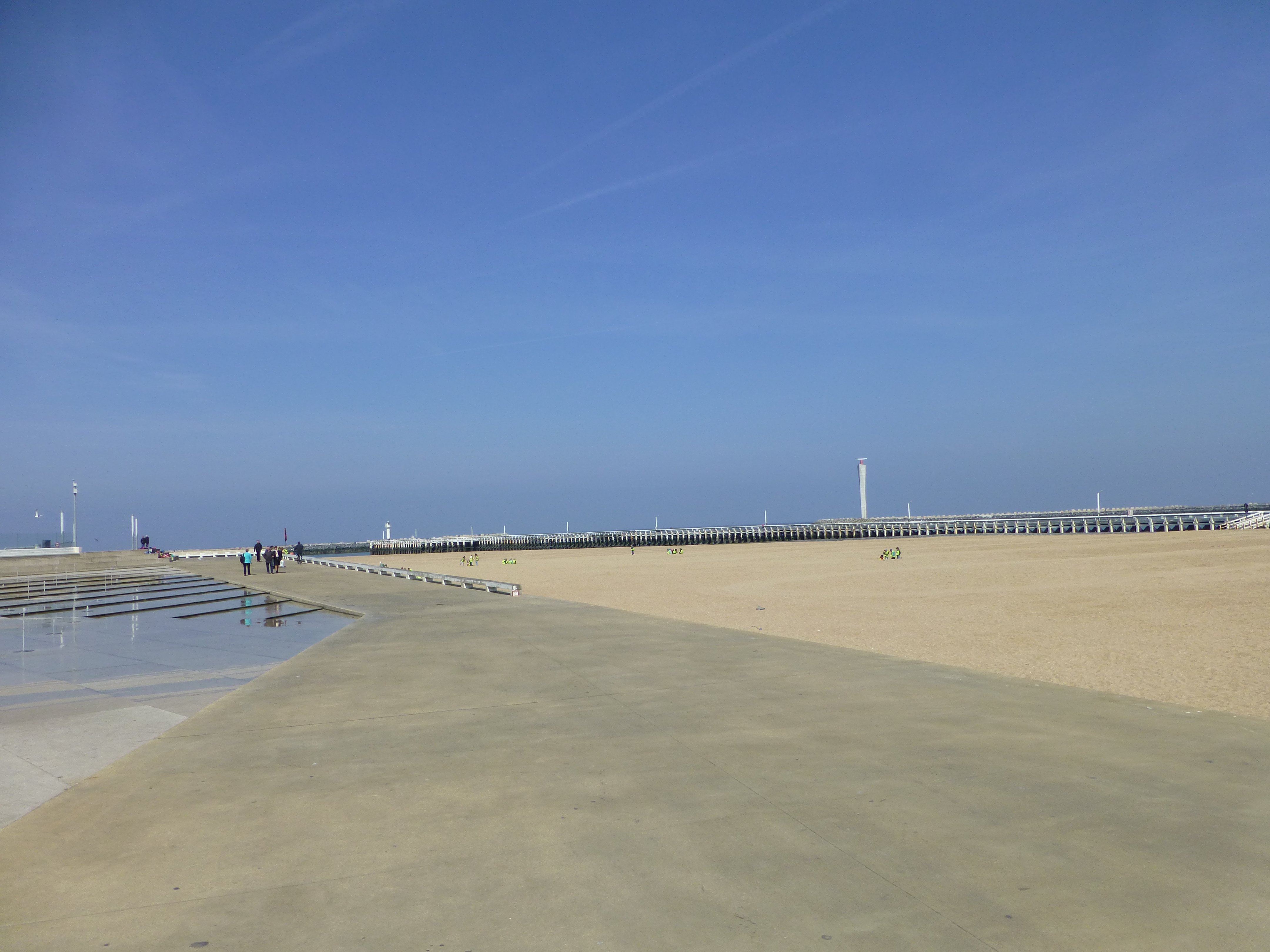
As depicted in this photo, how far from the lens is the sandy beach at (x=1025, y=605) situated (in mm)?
11594

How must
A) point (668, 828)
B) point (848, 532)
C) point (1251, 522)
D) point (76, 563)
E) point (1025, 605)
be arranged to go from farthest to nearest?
point (848, 532) < point (1251, 522) < point (76, 563) < point (1025, 605) < point (668, 828)

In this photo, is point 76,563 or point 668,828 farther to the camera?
point 76,563

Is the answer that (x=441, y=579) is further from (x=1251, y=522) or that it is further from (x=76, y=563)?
(x=1251, y=522)

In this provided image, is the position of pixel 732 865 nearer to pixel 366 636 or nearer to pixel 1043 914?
pixel 1043 914

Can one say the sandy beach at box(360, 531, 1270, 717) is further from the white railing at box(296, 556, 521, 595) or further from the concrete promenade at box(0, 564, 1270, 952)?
the concrete promenade at box(0, 564, 1270, 952)

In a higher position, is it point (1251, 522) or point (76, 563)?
point (1251, 522)

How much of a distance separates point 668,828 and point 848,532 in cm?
11734

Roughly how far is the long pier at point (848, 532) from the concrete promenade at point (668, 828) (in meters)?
80.5

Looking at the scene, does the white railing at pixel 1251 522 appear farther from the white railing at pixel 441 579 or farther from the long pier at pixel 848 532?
the white railing at pixel 441 579

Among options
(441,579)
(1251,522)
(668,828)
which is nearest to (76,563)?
(441,579)

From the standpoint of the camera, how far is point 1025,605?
67.1 feet

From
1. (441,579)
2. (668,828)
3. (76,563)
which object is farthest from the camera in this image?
(76,563)

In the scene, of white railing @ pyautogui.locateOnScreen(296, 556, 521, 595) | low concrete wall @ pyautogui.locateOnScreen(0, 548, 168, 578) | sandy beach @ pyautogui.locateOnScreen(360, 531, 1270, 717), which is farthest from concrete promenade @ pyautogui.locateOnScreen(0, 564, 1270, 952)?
low concrete wall @ pyautogui.locateOnScreen(0, 548, 168, 578)

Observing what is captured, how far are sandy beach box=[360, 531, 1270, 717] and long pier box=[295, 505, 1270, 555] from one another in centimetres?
4183
